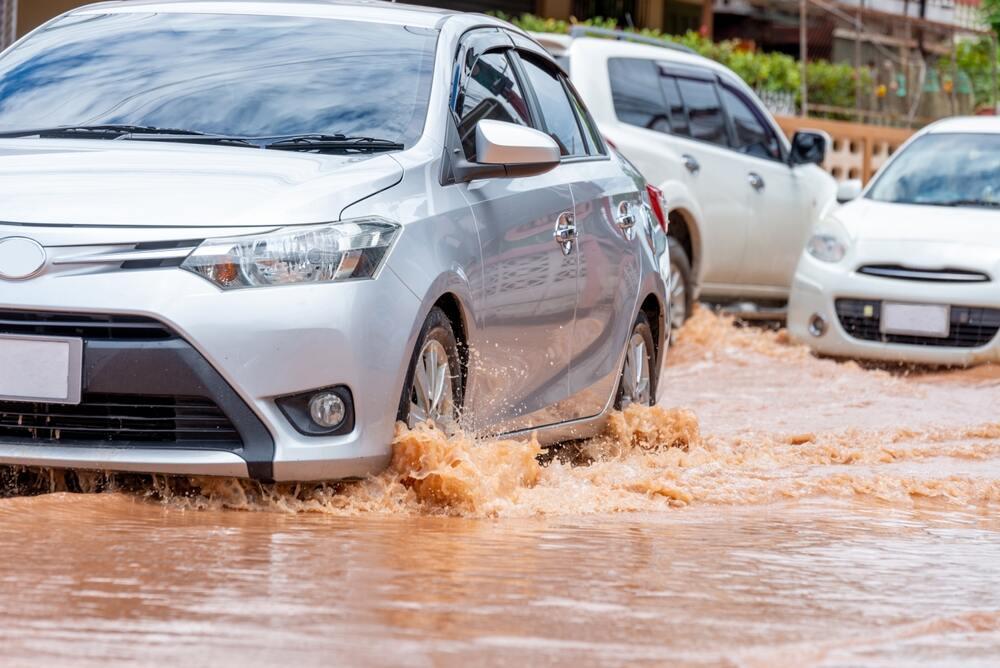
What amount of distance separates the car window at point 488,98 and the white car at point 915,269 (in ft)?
18.7

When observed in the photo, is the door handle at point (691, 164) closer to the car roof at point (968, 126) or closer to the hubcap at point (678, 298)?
the hubcap at point (678, 298)

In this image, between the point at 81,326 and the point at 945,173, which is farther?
the point at 945,173

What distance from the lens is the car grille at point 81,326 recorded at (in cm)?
498

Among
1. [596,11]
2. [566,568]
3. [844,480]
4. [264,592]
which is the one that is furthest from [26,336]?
[596,11]

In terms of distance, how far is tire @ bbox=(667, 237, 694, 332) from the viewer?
12.4m

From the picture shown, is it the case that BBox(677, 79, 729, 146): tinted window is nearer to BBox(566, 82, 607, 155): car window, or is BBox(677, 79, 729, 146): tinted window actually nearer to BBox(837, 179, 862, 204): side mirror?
BBox(837, 179, 862, 204): side mirror

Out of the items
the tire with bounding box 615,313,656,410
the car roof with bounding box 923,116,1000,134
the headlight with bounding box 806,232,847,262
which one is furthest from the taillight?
the car roof with bounding box 923,116,1000,134

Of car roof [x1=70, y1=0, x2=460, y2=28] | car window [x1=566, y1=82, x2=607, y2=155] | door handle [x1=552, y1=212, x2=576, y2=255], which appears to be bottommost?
door handle [x1=552, y1=212, x2=576, y2=255]

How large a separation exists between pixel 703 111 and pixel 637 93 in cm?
91

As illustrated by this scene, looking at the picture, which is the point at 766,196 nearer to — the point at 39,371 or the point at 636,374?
the point at 636,374

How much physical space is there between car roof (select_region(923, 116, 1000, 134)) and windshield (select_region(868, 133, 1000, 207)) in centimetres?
4

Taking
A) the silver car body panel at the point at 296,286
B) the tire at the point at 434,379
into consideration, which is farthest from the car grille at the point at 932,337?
the tire at the point at 434,379

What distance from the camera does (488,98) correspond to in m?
6.51

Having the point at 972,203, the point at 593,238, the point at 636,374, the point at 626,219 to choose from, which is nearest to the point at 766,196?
the point at 972,203
